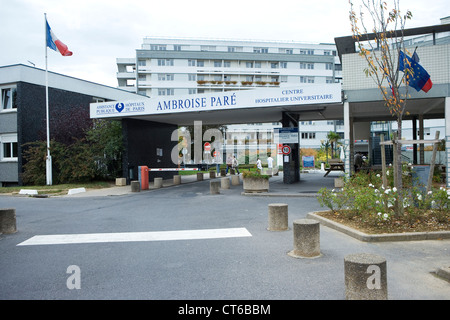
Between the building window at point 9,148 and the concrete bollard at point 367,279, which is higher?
the building window at point 9,148

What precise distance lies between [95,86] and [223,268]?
2596 cm

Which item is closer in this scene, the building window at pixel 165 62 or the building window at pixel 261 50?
the building window at pixel 165 62

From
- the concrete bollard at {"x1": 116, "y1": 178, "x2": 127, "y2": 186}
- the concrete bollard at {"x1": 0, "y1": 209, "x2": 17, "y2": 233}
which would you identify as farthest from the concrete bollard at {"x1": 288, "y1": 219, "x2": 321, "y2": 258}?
the concrete bollard at {"x1": 116, "y1": 178, "x2": 127, "y2": 186}

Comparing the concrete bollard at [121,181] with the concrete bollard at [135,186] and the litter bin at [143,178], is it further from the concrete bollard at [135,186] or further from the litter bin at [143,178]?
the concrete bollard at [135,186]

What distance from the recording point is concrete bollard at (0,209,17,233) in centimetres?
814

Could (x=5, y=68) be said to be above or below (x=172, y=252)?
above

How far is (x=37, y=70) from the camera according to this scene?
2414cm

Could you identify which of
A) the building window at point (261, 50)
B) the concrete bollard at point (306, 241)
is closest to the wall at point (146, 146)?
the concrete bollard at point (306, 241)

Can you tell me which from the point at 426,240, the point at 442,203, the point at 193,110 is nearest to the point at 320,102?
the point at 193,110

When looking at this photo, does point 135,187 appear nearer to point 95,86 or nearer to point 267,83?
point 95,86

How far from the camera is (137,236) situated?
303 inches

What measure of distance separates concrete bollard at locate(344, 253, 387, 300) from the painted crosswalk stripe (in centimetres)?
361

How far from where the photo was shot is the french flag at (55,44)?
69.3ft

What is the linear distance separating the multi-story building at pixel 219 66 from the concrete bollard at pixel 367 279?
2513 inches
